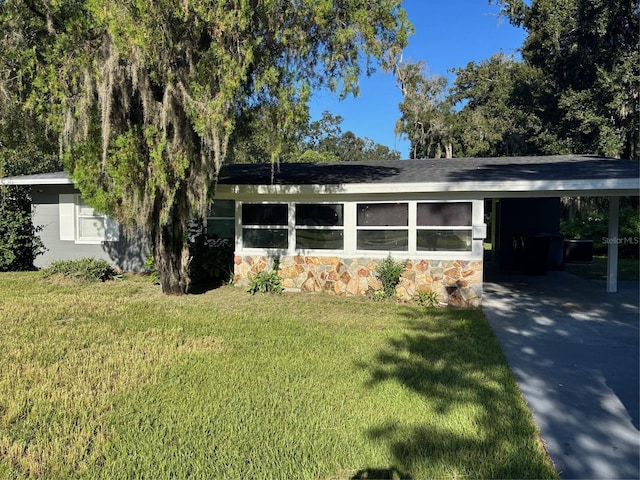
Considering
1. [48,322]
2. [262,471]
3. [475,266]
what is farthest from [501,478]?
[48,322]

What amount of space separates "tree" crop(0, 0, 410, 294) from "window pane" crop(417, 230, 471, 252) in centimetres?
309

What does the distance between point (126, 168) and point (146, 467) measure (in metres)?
5.44

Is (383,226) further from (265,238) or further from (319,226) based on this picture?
(265,238)

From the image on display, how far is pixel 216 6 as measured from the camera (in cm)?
670

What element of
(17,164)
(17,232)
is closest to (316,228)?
(17,232)

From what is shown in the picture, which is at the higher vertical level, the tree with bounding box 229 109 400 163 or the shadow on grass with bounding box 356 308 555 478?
the tree with bounding box 229 109 400 163

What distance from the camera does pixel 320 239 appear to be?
371 inches

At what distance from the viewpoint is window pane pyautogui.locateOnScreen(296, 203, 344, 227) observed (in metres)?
9.30

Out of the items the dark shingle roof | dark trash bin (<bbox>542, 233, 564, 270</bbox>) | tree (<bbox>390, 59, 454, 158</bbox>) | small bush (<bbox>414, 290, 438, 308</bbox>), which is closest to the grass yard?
small bush (<bbox>414, 290, 438, 308</bbox>)

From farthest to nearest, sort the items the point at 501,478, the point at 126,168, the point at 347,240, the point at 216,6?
1. the point at 347,240
2. the point at 126,168
3. the point at 216,6
4. the point at 501,478

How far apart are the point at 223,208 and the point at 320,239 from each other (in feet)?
9.91

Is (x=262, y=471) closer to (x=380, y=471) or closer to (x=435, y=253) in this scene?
(x=380, y=471)

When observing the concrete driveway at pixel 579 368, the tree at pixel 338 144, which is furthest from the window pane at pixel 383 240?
the tree at pixel 338 144

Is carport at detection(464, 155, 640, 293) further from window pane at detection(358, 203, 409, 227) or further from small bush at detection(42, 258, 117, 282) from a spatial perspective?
small bush at detection(42, 258, 117, 282)
